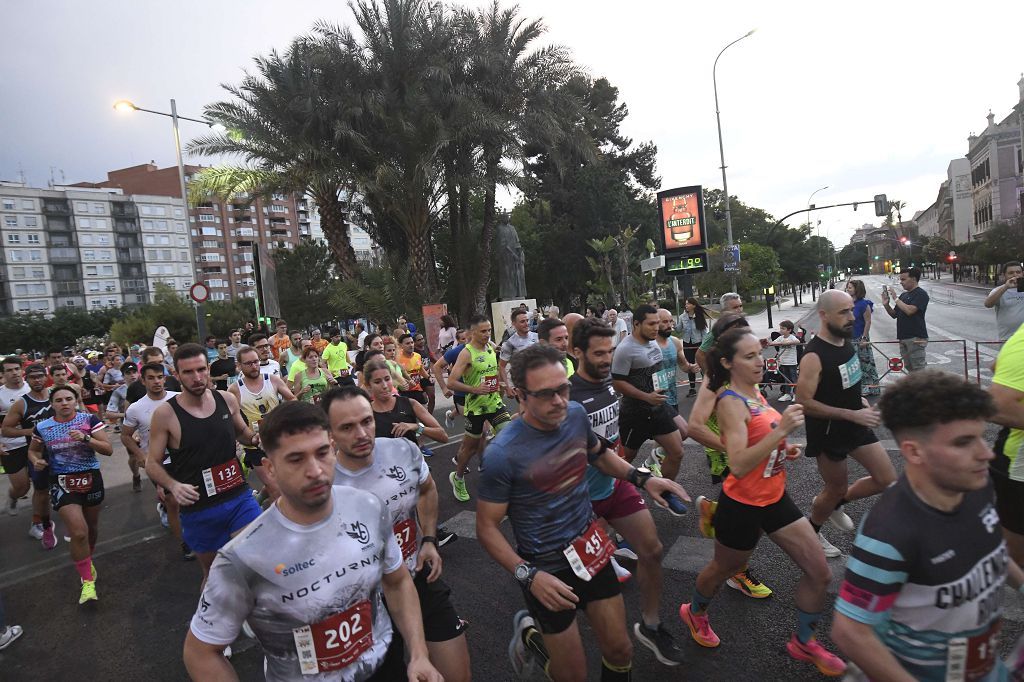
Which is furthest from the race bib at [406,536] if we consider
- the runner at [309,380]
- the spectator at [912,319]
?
the spectator at [912,319]

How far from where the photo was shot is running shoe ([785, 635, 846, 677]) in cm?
318

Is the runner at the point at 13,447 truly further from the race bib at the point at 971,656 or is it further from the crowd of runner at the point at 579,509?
the race bib at the point at 971,656

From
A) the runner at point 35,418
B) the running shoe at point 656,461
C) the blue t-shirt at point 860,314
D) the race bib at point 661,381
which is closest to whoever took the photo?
the race bib at point 661,381

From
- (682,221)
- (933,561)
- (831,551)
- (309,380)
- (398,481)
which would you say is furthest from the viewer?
(682,221)

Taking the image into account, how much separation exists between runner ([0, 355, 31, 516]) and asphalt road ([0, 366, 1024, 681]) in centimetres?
70

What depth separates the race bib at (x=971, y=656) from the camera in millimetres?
1798

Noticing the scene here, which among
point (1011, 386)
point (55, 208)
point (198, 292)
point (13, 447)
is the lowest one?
point (13, 447)

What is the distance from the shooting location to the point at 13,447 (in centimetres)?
701

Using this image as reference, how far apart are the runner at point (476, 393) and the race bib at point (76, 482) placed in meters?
3.36

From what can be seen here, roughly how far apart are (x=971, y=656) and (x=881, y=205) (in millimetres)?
33030

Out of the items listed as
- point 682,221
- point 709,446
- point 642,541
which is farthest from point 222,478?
point 682,221

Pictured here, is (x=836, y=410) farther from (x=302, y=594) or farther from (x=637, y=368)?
(x=302, y=594)

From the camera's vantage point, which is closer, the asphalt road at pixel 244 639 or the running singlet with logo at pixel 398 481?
the running singlet with logo at pixel 398 481

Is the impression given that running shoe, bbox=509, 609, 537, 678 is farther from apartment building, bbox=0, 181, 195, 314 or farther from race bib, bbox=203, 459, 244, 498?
apartment building, bbox=0, 181, 195, 314
